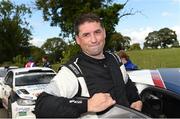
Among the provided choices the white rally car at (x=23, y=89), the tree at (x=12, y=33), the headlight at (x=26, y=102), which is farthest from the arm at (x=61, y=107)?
the tree at (x=12, y=33)

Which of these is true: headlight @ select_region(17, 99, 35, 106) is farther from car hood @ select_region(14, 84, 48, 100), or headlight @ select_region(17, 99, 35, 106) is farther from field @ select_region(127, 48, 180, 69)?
field @ select_region(127, 48, 180, 69)

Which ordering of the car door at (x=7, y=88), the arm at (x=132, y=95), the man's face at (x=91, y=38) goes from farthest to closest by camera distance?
the car door at (x=7, y=88) → the arm at (x=132, y=95) → the man's face at (x=91, y=38)

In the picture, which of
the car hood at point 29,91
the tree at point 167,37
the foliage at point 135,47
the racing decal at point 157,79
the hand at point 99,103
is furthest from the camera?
the tree at point 167,37

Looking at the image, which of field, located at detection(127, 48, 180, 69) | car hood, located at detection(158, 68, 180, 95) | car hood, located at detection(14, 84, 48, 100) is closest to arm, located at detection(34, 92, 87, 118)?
car hood, located at detection(158, 68, 180, 95)

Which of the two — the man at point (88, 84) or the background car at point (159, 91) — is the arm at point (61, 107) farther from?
the background car at point (159, 91)

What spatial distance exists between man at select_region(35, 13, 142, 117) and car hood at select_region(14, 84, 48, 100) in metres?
8.41

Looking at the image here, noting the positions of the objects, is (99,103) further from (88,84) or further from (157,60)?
(157,60)

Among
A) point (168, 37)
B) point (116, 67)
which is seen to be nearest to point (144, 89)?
point (116, 67)

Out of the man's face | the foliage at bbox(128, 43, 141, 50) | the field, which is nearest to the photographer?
the man's face

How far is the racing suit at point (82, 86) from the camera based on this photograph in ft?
9.73

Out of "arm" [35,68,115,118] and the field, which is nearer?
"arm" [35,68,115,118]

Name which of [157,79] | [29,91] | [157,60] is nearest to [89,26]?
[157,79]

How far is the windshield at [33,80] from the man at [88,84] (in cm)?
1022

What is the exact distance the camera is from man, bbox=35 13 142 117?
9.70 ft
